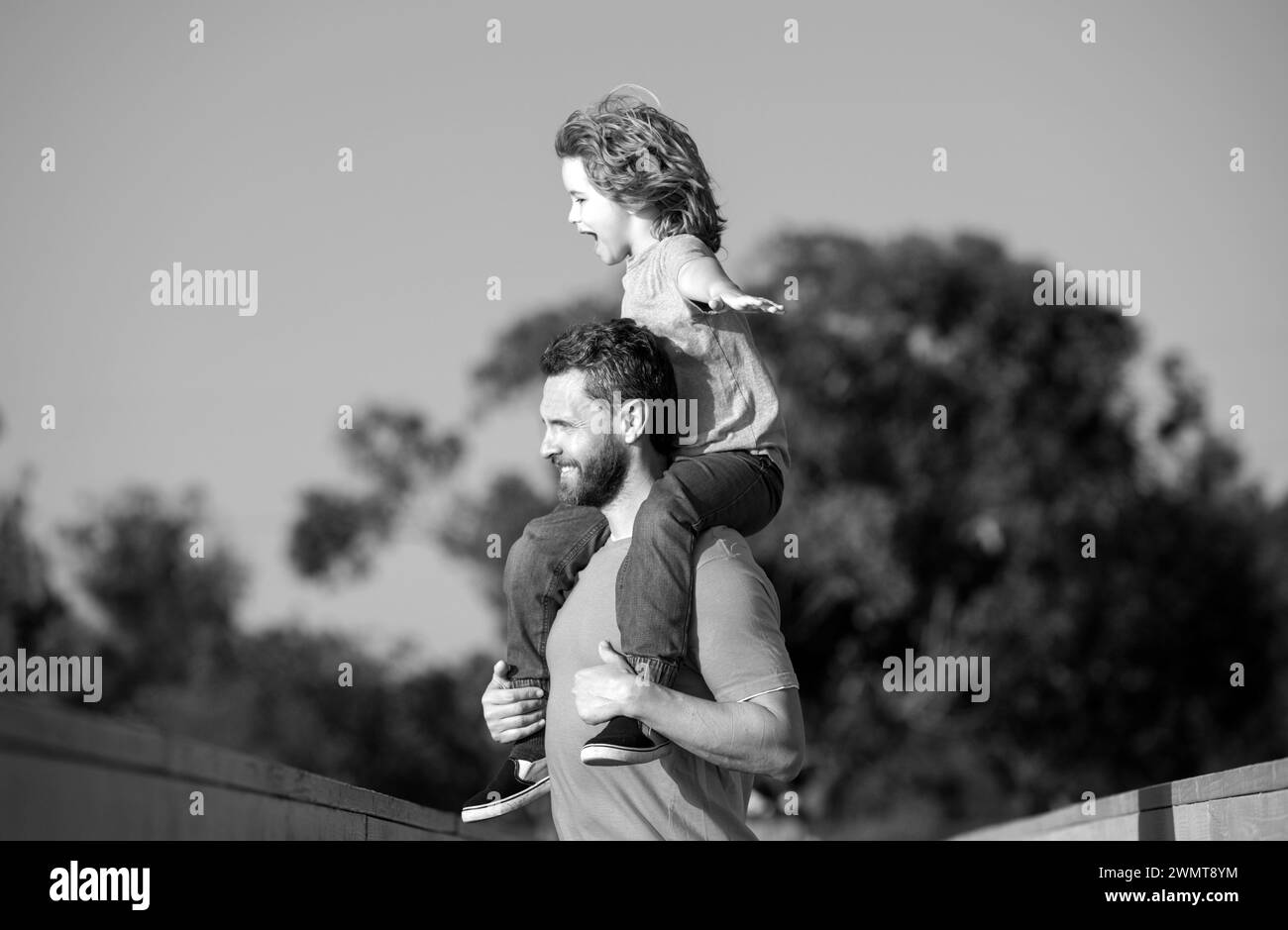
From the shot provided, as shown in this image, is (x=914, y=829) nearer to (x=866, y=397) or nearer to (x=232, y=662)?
(x=866, y=397)

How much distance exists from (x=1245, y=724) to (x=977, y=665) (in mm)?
7377

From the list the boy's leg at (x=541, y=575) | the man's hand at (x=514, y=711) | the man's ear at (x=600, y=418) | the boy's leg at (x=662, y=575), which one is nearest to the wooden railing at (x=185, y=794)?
the man's hand at (x=514, y=711)

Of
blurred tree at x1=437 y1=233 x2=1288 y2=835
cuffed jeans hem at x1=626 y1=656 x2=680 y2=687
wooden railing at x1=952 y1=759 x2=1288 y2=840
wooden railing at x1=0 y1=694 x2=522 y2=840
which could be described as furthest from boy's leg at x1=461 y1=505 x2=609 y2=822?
blurred tree at x1=437 y1=233 x2=1288 y2=835

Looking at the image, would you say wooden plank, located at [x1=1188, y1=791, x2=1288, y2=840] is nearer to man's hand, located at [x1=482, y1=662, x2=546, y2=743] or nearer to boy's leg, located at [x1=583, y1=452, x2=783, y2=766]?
boy's leg, located at [x1=583, y1=452, x2=783, y2=766]

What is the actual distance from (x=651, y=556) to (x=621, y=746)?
476mm

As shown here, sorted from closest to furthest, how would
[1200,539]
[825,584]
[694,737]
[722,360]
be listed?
[694,737], [722,360], [825,584], [1200,539]

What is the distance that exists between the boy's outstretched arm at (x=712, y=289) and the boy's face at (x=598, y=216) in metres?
0.37

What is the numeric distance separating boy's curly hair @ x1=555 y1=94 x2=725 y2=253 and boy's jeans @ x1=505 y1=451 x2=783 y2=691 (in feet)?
2.40

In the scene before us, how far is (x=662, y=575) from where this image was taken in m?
3.69

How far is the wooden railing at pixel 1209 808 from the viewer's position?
3486 mm

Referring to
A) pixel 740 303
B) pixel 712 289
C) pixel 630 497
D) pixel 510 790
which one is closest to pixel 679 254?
pixel 712 289
